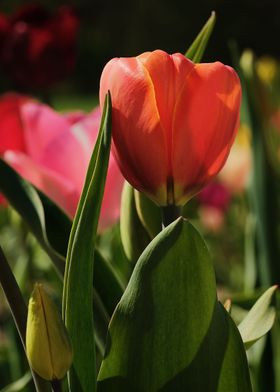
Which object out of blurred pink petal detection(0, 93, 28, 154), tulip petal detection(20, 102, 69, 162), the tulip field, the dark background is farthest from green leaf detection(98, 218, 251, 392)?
the dark background

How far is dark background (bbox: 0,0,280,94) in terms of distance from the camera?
8.50 m

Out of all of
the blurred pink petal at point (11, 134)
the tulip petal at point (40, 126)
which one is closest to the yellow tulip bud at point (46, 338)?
the tulip petal at point (40, 126)

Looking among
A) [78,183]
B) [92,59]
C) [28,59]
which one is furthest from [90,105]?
[78,183]

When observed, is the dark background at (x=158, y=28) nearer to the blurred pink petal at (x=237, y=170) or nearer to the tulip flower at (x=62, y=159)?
the blurred pink petal at (x=237, y=170)

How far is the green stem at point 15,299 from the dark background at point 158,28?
7.52 metres

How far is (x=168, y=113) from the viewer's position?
0.48 meters

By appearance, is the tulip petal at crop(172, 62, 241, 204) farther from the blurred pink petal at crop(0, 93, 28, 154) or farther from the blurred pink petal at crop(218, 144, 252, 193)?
the blurred pink petal at crop(218, 144, 252, 193)

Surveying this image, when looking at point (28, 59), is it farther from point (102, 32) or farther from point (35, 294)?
point (102, 32)

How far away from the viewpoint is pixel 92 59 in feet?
31.0

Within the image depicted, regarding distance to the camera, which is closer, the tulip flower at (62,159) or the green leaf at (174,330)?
the green leaf at (174,330)

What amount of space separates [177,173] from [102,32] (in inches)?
368

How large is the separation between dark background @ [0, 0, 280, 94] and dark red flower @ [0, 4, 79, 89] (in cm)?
635

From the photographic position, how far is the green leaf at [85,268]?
45 cm

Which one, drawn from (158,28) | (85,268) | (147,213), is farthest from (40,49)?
(158,28)
